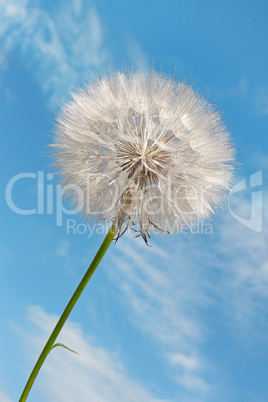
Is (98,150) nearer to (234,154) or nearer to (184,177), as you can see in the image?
(184,177)

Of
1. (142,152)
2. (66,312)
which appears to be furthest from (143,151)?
(66,312)

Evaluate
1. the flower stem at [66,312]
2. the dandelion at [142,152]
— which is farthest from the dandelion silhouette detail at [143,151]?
the flower stem at [66,312]

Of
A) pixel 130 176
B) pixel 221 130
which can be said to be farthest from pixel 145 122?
pixel 221 130

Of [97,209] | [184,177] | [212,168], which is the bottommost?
[97,209]

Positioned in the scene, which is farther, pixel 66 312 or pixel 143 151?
pixel 143 151

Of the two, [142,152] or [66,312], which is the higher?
[142,152]

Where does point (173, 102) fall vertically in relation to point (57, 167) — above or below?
above

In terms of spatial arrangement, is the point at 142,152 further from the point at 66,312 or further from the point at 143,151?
the point at 66,312
